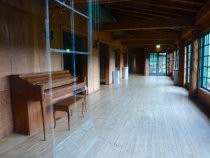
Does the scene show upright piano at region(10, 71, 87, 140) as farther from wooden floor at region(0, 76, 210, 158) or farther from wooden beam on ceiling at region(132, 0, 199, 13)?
wooden beam on ceiling at region(132, 0, 199, 13)

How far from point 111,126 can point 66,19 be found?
2.90 m

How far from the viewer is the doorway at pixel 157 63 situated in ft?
54.6

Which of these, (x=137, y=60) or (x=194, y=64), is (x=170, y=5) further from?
(x=137, y=60)

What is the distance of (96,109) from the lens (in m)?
4.80

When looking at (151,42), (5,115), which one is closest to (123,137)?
(5,115)

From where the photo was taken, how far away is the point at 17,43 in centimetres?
327

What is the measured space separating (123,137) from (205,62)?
419 cm

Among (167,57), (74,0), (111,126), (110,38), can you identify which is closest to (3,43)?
(74,0)

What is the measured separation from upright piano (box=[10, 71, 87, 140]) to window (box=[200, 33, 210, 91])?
4.28m

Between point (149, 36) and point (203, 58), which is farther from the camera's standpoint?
point (149, 36)

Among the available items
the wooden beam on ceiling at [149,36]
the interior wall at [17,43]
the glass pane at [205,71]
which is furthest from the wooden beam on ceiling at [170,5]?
the wooden beam on ceiling at [149,36]

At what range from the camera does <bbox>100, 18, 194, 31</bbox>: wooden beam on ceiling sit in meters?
6.02

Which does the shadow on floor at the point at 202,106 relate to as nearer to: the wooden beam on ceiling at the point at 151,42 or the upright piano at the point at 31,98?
the upright piano at the point at 31,98

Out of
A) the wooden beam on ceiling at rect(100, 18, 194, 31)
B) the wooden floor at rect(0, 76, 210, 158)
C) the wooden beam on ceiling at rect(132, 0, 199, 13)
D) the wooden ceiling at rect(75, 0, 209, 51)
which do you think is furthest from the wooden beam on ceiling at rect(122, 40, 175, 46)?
the wooden floor at rect(0, 76, 210, 158)
